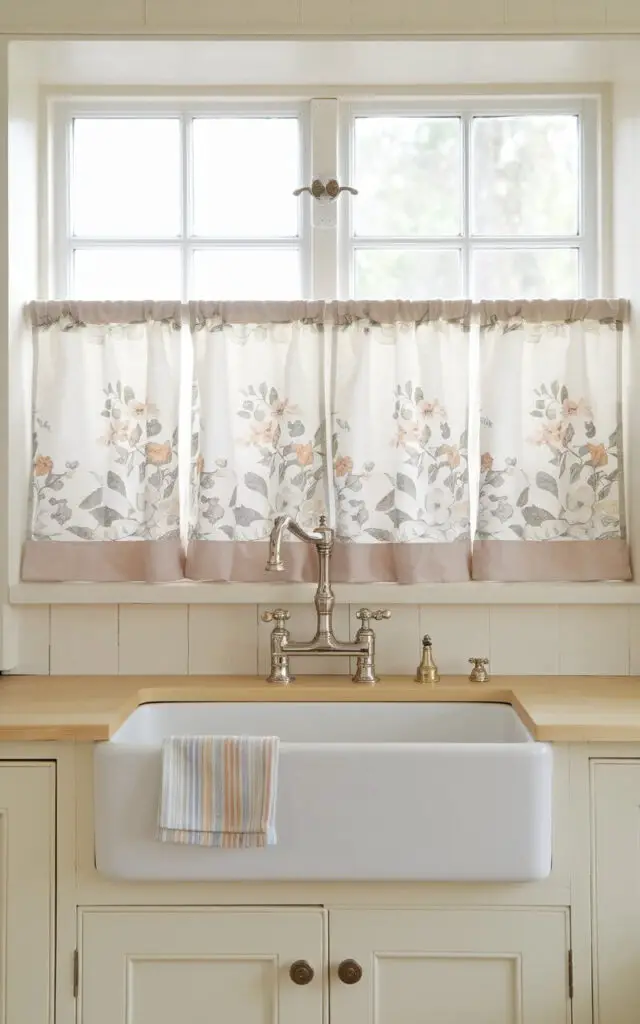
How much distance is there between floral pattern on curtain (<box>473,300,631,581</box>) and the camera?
2.12 meters

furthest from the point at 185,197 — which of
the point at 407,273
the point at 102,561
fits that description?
the point at 102,561

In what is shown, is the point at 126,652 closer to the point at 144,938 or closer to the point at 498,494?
the point at 144,938

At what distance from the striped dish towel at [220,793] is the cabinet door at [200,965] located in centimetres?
15

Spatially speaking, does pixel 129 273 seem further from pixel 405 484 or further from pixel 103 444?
pixel 405 484

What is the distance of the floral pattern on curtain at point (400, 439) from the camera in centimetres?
212

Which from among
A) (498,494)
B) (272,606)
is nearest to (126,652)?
(272,606)

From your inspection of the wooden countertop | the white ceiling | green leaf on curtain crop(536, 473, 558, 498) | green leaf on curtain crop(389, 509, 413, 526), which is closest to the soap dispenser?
the wooden countertop

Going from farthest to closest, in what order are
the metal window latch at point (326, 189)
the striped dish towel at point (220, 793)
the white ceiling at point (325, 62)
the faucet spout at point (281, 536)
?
the metal window latch at point (326, 189) → the white ceiling at point (325, 62) → the faucet spout at point (281, 536) → the striped dish towel at point (220, 793)

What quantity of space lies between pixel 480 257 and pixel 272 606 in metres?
1.01

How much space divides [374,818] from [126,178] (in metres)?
1.67

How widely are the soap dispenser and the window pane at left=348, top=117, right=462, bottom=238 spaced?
103cm

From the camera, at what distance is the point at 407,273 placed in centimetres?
227

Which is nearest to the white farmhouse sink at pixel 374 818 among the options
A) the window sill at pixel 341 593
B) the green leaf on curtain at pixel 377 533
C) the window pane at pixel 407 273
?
the window sill at pixel 341 593
